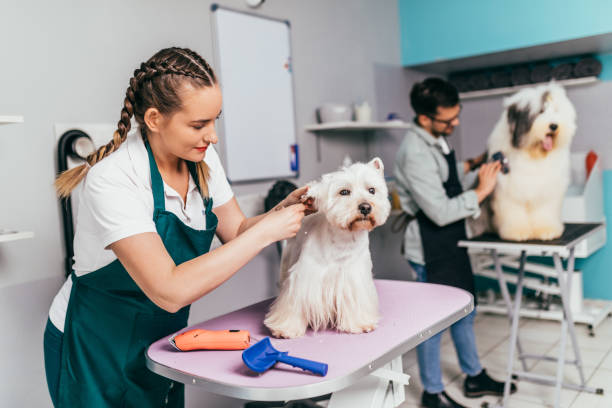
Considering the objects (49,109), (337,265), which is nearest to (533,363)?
(337,265)

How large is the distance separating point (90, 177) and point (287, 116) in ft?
6.53

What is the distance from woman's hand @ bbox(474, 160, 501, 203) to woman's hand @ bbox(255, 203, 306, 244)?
149cm

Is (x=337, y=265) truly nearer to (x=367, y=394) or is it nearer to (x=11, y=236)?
(x=367, y=394)

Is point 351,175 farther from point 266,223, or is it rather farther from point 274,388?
point 274,388

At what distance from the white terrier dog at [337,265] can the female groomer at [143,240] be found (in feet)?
0.35

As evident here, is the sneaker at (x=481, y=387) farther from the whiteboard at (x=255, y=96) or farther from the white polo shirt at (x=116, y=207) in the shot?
the white polo shirt at (x=116, y=207)

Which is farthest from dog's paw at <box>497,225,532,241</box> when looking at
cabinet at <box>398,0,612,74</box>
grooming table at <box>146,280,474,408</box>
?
cabinet at <box>398,0,612,74</box>

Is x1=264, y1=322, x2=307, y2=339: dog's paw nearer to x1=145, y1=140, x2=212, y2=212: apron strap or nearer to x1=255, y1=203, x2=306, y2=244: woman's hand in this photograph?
x1=255, y1=203, x2=306, y2=244: woman's hand


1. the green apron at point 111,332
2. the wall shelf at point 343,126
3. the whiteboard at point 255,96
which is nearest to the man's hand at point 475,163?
the wall shelf at point 343,126

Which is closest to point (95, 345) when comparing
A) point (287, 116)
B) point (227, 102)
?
point (227, 102)

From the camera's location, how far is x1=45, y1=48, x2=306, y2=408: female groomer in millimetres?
1199

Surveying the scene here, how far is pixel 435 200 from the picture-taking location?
8.01 feet

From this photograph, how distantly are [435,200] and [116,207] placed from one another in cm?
161

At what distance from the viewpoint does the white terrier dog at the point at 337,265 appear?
140 cm
